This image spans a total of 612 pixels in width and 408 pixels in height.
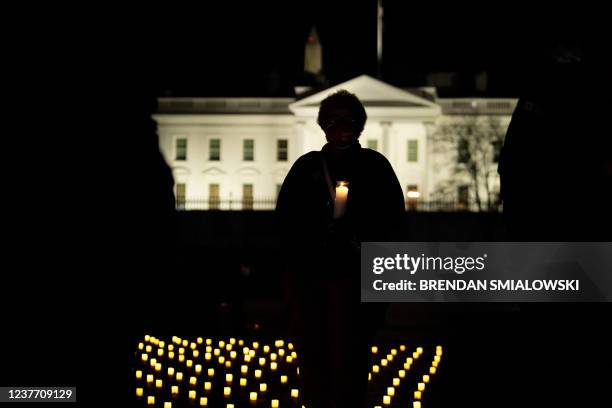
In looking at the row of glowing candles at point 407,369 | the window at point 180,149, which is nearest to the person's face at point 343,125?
the row of glowing candles at point 407,369

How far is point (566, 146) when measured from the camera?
5.09 meters

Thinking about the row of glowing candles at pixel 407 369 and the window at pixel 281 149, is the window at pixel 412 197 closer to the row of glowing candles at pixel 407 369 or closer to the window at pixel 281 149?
the window at pixel 281 149

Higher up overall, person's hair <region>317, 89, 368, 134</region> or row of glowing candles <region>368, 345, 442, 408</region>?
person's hair <region>317, 89, 368, 134</region>

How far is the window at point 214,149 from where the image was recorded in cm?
6110

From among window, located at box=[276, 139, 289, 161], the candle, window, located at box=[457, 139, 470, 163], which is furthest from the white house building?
the candle

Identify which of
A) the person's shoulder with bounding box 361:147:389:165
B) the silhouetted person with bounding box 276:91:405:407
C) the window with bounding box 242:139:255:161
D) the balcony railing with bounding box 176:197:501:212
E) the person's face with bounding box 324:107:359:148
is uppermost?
the person's face with bounding box 324:107:359:148

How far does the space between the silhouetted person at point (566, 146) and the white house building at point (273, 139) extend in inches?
2026

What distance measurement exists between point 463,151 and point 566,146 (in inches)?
2004

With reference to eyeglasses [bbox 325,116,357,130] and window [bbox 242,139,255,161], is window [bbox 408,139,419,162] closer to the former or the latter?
window [bbox 242,139,255,161]

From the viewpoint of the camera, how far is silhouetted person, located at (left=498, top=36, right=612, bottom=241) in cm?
509

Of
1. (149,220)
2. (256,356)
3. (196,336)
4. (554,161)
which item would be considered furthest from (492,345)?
(149,220)

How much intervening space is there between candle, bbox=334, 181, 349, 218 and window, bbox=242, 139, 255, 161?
185 feet

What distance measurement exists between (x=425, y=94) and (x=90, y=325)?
174 feet

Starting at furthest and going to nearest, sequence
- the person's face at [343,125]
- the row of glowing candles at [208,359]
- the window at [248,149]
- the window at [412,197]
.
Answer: the window at [248,149]
the window at [412,197]
the row of glowing candles at [208,359]
the person's face at [343,125]
